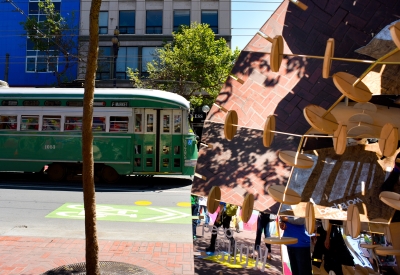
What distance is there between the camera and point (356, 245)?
73.2 inches

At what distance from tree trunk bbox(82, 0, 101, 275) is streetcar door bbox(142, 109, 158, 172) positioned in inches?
341

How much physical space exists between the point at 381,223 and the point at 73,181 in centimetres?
1365

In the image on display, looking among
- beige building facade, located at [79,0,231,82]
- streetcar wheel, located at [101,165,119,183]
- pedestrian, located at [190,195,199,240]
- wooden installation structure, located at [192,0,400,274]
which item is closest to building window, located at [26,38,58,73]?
beige building facade, located at [79,0,231,82]

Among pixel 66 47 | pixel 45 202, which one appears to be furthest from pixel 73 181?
pixel 66 47

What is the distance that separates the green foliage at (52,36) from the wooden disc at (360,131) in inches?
1039

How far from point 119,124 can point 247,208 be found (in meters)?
12.4

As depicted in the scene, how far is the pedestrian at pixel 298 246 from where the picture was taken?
1851mm

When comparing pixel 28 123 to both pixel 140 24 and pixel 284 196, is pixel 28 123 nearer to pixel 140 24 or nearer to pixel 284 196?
pixel 284 196

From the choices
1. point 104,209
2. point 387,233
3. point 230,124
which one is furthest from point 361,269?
point 104,209

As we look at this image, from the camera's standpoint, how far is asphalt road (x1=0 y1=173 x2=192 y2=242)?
7.75 meters

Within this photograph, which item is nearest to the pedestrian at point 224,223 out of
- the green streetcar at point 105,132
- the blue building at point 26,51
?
the green streetcar at point 105,132

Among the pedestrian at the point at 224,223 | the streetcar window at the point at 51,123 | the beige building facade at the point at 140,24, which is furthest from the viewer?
the beige building facade at the point at 140,24

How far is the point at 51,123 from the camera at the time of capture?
545 inches

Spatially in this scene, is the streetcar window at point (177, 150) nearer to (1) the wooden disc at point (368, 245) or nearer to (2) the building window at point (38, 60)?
(1) the wooden disc at point (368, 245)
